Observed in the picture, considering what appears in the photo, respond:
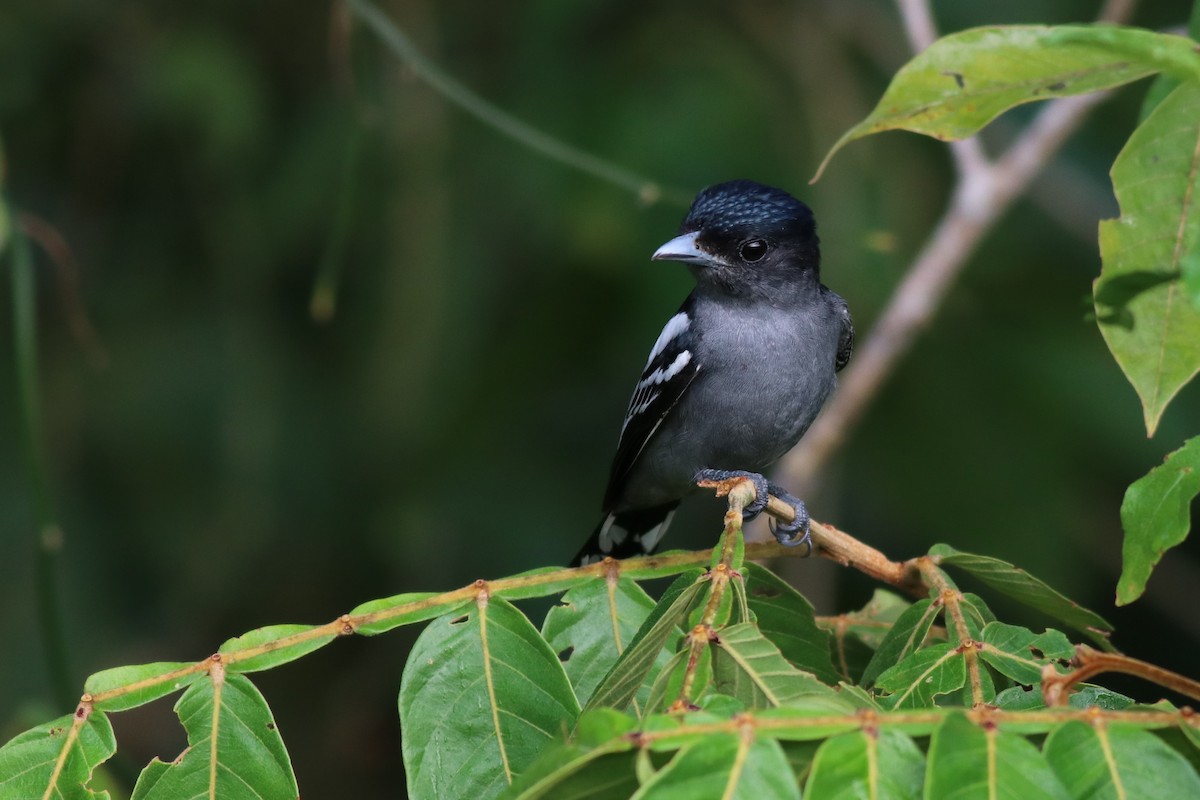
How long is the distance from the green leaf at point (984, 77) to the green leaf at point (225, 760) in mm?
1446

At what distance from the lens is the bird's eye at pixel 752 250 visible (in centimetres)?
434

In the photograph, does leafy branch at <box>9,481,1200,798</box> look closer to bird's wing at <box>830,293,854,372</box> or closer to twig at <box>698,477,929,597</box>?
twig at <box>698,477,929,597</box>

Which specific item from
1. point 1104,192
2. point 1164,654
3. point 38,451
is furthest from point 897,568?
point 1164,654

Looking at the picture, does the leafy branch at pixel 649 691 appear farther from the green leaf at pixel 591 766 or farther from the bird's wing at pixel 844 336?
the bird's wing at pixel 844 336

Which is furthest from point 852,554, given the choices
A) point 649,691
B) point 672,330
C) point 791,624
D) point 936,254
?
point 936,254

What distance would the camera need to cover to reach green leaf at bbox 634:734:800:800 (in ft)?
5.28

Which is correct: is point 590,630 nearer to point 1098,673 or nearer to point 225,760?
point 225,760

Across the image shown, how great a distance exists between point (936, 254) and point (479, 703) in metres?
3.72

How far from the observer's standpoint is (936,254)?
545cm

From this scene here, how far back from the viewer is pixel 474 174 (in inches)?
252

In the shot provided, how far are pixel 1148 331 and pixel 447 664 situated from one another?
4.56ft

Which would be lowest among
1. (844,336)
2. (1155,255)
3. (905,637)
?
(905,637)

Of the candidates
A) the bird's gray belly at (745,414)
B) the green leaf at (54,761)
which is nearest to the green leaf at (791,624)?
the green leaf at (54,761)

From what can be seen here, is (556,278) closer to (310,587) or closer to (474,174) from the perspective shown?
(474,174)
